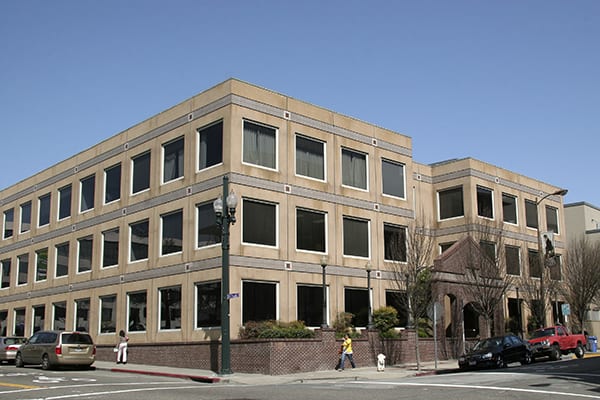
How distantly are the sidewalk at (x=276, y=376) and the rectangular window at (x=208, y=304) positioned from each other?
215 cm

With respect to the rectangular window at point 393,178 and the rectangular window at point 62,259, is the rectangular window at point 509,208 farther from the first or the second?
the rectangular window at point 62,259

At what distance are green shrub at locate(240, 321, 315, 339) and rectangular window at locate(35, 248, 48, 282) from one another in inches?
818

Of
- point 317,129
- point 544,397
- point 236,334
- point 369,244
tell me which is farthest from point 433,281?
point 544,397

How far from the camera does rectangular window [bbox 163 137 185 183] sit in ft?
109

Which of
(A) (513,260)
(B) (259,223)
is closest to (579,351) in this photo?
(A) (513,260)

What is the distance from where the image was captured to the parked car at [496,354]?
2870 centimetres

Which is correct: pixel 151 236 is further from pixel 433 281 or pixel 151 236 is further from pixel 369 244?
pixel 433 281

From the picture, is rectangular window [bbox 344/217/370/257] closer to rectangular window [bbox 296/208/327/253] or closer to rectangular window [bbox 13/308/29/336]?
rectangular window [bbox 296/208/327/253]

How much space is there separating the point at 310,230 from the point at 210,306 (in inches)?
250

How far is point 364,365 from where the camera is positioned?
3056 cm

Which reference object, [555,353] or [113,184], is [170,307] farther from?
[555,353]

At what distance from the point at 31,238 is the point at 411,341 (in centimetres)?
2709

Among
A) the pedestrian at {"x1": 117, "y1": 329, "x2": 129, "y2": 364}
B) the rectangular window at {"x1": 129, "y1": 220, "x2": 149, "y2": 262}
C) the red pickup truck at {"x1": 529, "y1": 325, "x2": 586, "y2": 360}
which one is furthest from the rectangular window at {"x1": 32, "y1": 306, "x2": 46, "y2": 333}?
the red pickup truck at {"x1": 529, "y1": 325, "x2": 586, "y2": 360}

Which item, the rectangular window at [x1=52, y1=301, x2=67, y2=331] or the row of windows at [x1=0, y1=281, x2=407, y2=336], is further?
the rectangular window at [x1=52, y1=301, x2=67, y2=331]
